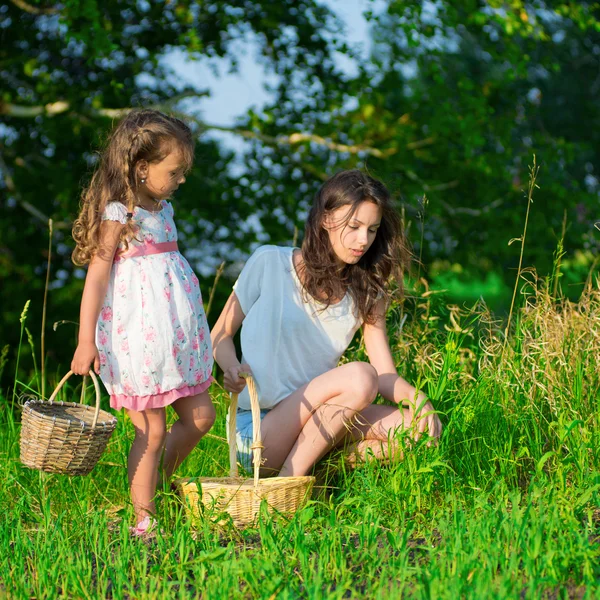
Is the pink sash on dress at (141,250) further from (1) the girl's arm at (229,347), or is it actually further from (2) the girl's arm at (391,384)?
(2) the girl's arm at (391,384)

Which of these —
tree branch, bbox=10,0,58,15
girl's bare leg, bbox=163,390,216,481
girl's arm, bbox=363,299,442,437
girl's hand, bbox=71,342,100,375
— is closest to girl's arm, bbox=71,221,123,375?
Answer: girl's hand, bbox=71,342,100,375

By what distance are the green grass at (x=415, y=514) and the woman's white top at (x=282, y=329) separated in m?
0.37

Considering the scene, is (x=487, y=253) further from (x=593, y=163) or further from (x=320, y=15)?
(x=593, y=163)

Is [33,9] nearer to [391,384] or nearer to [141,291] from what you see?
[141,291]

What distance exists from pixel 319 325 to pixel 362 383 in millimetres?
445

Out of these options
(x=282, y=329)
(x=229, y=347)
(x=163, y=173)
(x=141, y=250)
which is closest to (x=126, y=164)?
(x=163, y=173)

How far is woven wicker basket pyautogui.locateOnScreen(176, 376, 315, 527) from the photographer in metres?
3.03

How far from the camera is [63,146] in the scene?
8125mm

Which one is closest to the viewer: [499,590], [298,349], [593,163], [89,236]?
[499,590]

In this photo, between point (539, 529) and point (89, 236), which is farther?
point (89, 236)

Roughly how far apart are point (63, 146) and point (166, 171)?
5274 millimetres

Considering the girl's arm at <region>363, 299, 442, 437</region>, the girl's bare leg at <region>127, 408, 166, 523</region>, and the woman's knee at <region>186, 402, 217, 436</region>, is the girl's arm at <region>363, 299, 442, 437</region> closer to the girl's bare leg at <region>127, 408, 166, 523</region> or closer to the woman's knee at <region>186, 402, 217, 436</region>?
the woman's knee at <region>186, 402, 217, 436</region>

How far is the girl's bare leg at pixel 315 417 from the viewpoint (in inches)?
131

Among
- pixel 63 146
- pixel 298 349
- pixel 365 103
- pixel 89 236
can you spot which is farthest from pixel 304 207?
pixel 89 236
